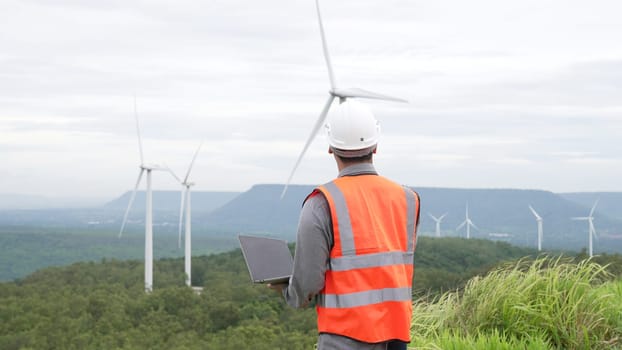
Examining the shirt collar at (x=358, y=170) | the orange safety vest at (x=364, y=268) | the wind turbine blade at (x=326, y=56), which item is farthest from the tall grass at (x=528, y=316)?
the wind turbine blade at (x=326, y=56)

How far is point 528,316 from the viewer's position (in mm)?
10086

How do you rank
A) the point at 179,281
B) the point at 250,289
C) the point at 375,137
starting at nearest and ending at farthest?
1. the point at 375,137
2. the point at 250,289
3. the point at 179,281

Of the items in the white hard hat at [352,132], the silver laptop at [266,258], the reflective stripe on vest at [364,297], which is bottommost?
the reflective stripe on vest at [364,297]

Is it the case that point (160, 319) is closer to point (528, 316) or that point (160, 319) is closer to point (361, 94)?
point (361, 94)

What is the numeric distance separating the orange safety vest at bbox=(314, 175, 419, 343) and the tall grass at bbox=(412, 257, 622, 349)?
406 cm

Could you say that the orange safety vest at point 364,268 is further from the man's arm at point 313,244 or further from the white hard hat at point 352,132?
the white hard hat at point 352,132

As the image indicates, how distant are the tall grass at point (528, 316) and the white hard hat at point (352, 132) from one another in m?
4.26

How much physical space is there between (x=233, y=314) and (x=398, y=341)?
42811 mm

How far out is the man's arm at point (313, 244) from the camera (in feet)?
16.6

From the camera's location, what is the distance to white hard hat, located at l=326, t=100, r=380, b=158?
532 centimetres

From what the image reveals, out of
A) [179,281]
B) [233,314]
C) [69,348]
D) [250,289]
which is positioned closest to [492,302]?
[69,348]

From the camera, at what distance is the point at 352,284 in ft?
A: 16.6

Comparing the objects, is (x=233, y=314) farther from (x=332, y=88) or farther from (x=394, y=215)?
(x=394, y=215)

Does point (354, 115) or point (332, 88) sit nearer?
point (354, 115)
